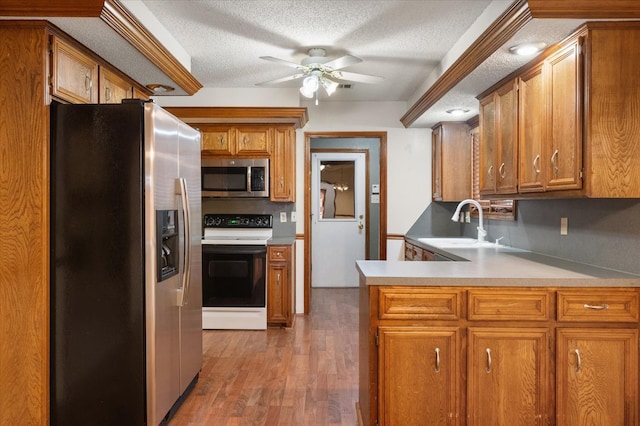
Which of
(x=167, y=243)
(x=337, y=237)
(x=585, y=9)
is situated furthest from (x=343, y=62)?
(x=337, y=237)

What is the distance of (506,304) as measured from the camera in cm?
207

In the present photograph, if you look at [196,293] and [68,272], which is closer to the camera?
[68,272]

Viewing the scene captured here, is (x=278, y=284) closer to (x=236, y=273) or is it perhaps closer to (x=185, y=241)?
(x=236, y=273)

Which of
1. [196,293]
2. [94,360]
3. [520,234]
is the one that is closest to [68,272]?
[94,360]

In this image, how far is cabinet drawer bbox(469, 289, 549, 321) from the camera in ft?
6.75

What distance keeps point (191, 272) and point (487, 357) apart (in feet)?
5.83

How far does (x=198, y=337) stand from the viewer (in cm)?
300

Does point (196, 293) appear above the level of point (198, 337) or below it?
above

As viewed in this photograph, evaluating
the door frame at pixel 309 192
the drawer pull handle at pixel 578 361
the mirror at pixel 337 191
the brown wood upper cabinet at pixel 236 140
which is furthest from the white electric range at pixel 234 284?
the drawer pull handle at pixel 578 361

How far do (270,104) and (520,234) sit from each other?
264cm

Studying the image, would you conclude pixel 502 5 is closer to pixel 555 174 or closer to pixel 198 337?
pixel 555 174

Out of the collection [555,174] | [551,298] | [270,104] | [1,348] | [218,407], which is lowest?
[218,407]

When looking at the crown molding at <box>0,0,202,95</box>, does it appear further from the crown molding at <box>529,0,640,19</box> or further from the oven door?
the oven door

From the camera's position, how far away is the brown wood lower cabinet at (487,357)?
2045mm
